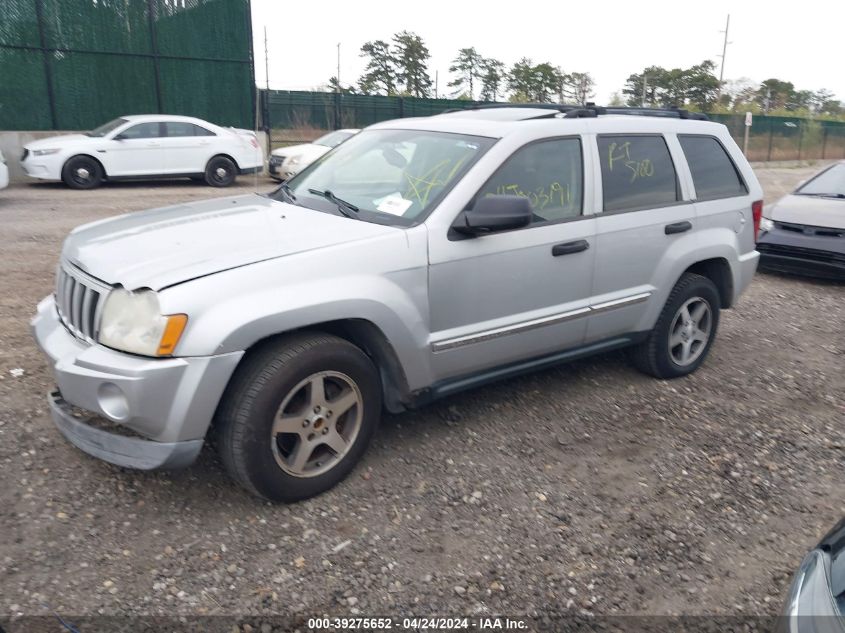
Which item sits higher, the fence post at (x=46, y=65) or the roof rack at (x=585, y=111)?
the fence post at (x=46, y=65)

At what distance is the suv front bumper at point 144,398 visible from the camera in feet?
9.77

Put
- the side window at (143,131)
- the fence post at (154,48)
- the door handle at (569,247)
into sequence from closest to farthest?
the door handle at (569,247) < the side window at (143,131) < the fence post at (154,48)

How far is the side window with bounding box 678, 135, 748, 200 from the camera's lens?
5.07m

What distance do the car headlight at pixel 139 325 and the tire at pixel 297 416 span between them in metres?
0.37

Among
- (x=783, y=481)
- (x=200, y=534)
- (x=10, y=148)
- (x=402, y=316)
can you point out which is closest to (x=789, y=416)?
(x=783, y=481)

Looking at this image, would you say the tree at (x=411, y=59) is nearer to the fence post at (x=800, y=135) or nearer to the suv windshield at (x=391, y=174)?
the fence post at (x=800, y=135)

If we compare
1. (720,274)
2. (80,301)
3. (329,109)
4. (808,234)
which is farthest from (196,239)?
(329,109)

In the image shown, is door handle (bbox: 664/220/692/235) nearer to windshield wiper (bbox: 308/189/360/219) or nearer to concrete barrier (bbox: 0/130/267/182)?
windshield wiper (bbox: 308/189/360/219)

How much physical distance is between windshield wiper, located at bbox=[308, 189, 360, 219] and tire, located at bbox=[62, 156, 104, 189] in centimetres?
1163

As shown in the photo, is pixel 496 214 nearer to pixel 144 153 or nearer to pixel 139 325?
pixel 139 325

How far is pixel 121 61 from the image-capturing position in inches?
667

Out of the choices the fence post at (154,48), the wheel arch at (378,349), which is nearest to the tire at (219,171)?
the fence post at (154,48)

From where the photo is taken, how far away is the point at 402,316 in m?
3.61

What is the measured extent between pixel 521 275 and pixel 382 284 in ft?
2.94
